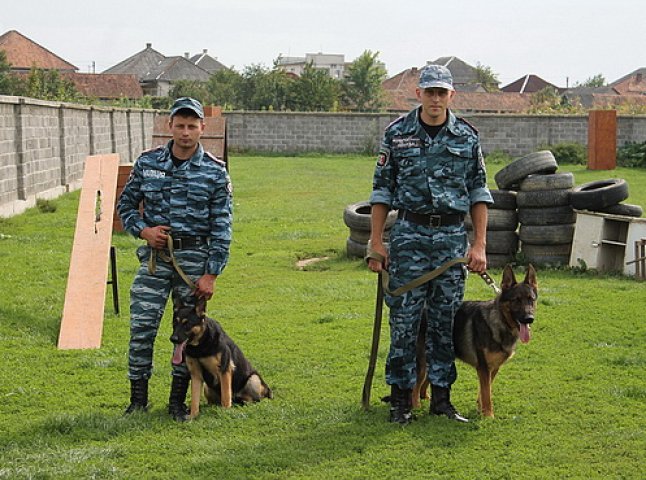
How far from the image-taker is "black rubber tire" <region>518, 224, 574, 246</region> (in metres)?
13.2

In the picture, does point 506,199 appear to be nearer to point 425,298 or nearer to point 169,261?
point 425,298

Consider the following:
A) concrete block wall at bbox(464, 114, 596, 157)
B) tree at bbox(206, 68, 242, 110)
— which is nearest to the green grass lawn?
concrete block wall at bbox(464, 114, 596, 157)

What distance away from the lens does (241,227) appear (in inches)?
729

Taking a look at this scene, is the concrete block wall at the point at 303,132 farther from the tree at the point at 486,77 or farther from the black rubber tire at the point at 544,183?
the tree at the point at 486,77

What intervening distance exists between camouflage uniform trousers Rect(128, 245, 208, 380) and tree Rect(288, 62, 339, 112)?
50921 millimetres

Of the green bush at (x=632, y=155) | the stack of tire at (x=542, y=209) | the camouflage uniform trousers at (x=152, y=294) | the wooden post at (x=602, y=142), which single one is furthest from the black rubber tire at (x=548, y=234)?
the green bush at (x=632, y=155)

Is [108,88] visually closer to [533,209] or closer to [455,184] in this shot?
[533,209]

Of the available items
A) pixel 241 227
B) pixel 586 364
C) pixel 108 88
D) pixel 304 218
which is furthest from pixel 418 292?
pixel 108 88

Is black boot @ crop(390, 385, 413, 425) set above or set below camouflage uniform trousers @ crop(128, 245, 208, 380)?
below

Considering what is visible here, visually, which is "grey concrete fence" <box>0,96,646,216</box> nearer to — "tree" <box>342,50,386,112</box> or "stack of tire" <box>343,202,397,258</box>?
"stack of tire" <box>343,202,397,258</box>

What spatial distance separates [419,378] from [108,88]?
294 feet

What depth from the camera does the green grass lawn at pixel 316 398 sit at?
5734 millimetres

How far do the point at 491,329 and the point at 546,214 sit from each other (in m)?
7.05

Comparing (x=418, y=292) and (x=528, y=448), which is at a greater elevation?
(x=418, y=292)
